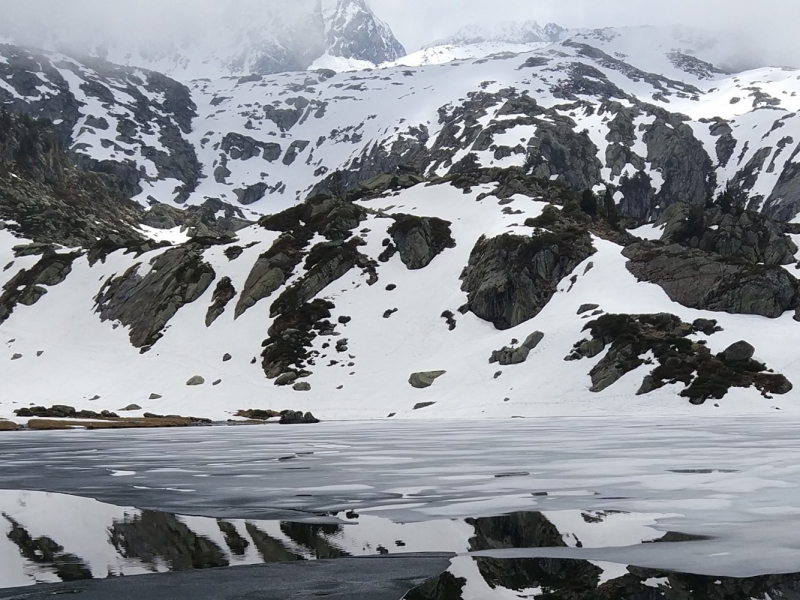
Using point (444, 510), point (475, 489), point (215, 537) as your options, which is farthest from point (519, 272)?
point (215, 537)

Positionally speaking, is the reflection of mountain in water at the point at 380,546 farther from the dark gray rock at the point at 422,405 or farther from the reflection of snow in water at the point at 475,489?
the dark gray rock at the point at 422,405

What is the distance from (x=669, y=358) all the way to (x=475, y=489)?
4356cm

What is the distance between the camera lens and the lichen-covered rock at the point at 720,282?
59.7 metres

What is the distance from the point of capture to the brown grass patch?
45.8m

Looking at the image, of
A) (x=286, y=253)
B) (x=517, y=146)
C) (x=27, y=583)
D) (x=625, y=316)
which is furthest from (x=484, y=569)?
(x=517, y=146)

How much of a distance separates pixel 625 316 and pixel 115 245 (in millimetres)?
80268

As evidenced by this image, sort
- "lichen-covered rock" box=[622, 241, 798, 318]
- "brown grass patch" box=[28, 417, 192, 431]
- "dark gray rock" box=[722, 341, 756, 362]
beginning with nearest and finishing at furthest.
Answer: "brown grass patch" box=[28, 417, 192, 431], "dark gray rock" box=[722, 341, 756, 362], "lichen-covered rock" box=[622, 241, 798, 318]

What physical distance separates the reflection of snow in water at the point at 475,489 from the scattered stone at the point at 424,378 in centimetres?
3914

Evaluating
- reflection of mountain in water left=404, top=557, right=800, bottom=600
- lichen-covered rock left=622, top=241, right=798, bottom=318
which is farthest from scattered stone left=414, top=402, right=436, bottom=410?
reflection of mountain in water left=404, top=557, right=800, bottom=600

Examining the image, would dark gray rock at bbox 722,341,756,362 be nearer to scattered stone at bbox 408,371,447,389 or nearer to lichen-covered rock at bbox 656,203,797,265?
scattered stone at bbox 408,371,447,389

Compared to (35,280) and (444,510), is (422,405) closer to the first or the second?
(444,510)

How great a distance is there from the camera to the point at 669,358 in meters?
50.9

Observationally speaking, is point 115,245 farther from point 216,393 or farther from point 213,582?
point 213,582

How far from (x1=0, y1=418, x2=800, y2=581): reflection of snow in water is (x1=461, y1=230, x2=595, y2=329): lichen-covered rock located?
160 ft
